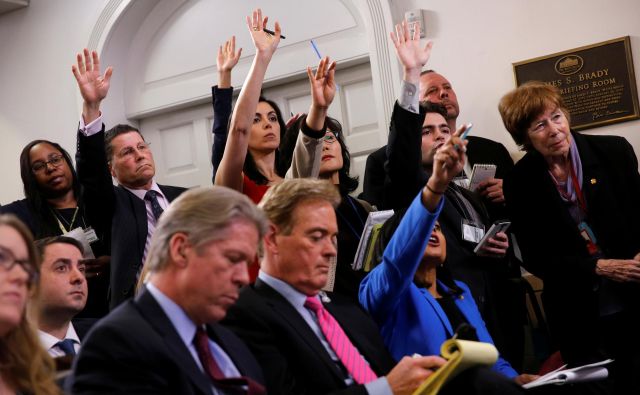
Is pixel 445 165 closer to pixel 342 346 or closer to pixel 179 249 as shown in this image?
pixel 342 346

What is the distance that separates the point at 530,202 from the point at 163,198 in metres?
1.71

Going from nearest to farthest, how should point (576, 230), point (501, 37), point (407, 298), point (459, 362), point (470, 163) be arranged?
1. point (459, 362)
2. point (407, 298)
3. point (576, 230)
4. point (470, 163)
5. point (501, 37)

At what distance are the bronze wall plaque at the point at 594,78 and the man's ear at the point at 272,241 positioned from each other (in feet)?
10.9

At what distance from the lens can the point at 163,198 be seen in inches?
166

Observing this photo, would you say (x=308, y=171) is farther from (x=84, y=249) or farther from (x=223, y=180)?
(x=84, y=249)

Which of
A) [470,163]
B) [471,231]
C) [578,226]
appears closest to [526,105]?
[578,226]

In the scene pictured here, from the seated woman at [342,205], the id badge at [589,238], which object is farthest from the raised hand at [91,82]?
the id badge at [589,238]

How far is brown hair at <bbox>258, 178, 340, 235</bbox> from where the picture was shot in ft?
8.86

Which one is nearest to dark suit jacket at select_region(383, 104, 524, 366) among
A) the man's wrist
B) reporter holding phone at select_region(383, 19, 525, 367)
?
reporter holding phone at select_region(383, 19, 525, 367)

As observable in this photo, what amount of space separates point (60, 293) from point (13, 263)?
161cm

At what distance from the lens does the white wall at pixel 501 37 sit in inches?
214

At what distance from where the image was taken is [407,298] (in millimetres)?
3127

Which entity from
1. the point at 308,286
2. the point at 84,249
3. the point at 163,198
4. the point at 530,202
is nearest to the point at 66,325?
the point at 84,249

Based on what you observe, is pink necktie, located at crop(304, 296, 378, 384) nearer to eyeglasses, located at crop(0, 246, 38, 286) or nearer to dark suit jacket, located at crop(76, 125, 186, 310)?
eyeglasses, located at crop(0, 246, 38, 286)
